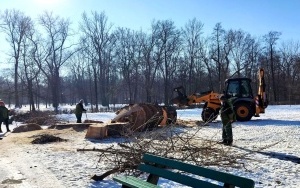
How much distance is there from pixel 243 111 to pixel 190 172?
17.5m

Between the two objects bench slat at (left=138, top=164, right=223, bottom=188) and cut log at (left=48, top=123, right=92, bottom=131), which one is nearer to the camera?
bench slat at (left=138, top=164, right=223, bottom=188)

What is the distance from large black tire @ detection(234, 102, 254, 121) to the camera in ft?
70.9

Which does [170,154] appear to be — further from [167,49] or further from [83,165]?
[167,49]

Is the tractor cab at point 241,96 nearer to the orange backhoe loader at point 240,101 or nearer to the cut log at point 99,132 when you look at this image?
the orange backhoe loader at point 240,101

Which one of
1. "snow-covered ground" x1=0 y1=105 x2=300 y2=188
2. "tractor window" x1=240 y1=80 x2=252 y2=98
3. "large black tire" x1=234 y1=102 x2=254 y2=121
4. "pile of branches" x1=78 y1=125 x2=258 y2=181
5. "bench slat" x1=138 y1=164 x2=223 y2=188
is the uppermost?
"tractor window" x1=240 y1=80 x2=252 y2=98

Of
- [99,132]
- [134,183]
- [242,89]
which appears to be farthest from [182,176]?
[242,89]

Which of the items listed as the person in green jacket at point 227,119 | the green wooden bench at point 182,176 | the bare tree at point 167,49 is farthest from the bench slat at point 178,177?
the bare tree at point 167,49

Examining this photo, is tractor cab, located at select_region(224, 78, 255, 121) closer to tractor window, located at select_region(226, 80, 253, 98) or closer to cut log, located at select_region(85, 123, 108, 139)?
tractor window, located at select_region(226, 80, 253, 98)

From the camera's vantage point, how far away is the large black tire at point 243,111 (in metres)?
21.6

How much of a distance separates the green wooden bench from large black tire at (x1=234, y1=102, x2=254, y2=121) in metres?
16.1

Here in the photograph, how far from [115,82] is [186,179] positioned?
257 feet

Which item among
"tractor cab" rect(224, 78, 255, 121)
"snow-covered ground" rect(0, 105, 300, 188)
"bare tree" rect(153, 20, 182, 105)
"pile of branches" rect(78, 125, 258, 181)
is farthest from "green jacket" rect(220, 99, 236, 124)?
"bare tree" rect(153, 20, 182, 105)

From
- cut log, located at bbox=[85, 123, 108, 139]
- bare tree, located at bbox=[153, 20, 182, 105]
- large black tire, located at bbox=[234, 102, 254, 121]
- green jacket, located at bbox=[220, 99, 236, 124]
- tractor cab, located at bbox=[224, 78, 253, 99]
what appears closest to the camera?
green jacket, located at bbox=[220, 99, 236, 124]

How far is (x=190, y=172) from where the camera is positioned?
4.89m
